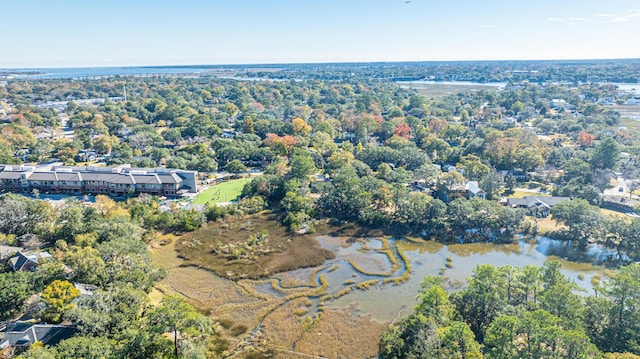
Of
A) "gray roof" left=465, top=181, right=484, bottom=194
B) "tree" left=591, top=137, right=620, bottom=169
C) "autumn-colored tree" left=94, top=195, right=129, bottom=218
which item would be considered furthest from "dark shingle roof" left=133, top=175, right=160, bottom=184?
"tree" left=591, top=137, right=620, bottom=169

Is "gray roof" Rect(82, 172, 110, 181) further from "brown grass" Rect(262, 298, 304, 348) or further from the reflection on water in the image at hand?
"brown grass" Rect(262, 298, 304, 348)

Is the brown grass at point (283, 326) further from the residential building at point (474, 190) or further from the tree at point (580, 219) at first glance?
the residential building at point (474, 190)

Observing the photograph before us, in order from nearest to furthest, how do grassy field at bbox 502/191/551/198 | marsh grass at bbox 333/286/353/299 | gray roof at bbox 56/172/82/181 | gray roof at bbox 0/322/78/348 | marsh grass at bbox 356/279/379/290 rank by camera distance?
gray roof at bbox 0/322/78/348 → marsh grass at bbox 333/286/353/299 → marsh grass at bbox 356/279/379/290 → gray roof at bbox 56/172/82/181 → grassy field at bbox 502/191/551/198

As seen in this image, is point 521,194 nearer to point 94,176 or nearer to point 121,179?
point 121,179

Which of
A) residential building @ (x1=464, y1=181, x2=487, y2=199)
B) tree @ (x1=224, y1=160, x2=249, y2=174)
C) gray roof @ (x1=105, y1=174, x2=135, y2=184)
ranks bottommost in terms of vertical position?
residential building @ (x1=464, y1=181, x2=487, y2=199)

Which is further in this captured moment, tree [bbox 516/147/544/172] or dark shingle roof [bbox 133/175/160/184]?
tree [bbox 516/147/544/172]

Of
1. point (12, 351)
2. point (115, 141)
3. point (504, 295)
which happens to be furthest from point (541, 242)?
point (115, 141)

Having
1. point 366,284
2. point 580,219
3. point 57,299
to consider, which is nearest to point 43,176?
point 57,299
